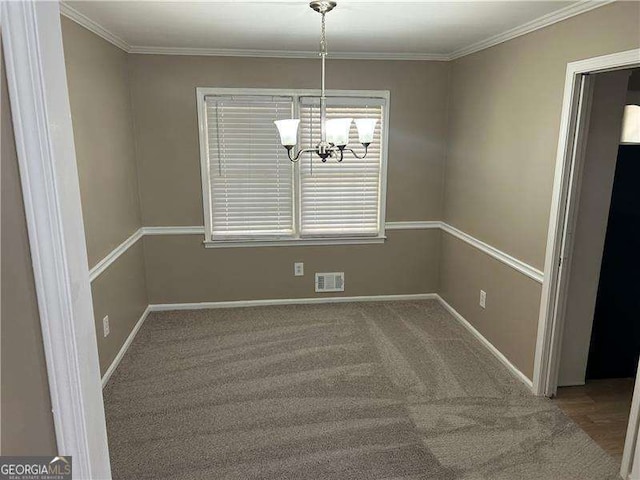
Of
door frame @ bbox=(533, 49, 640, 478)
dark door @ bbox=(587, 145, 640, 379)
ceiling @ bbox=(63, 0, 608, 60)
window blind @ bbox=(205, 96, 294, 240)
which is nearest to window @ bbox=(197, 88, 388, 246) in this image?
window blind @ bbox=(205, 96, 294, 240)

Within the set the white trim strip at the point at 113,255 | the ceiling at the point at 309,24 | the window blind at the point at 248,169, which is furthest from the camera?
the window blind at the point at 248,169

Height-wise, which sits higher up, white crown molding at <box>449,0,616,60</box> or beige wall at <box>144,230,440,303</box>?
white crown molding at <box>449,0,616,60</box>

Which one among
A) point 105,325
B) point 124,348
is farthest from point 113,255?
point 124,348

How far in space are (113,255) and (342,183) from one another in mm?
2112

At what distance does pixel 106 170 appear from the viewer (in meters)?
3.19

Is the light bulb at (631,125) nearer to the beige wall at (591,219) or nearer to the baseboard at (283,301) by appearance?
the beige wall at (591,219)

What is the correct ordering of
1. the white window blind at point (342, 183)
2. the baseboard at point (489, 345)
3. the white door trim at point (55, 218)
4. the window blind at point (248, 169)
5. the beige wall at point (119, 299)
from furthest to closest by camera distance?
the white window blind at point (342, 183)
the window blind at point (248, 169)
the baseboard at point (489, 345)
the beige wall at point (119, 299)
the white door trim at point (55, 218)

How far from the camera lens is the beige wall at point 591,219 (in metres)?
2.68

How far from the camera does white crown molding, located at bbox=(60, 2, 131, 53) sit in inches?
98.1

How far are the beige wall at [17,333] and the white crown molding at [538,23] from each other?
8.84 feet

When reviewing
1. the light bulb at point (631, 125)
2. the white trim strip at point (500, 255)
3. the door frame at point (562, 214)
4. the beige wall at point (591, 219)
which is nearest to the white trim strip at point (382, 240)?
the white trim strip at point (500, 255)

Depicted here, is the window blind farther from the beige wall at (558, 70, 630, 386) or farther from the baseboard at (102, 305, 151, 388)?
the beige wall at (558, 70, 630, 386)

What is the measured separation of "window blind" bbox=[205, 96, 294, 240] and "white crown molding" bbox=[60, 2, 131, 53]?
2.58ft

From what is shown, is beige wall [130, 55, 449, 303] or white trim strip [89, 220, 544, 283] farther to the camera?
beige wall [130, 55, 449, 303]
